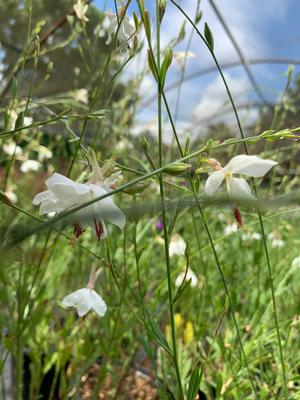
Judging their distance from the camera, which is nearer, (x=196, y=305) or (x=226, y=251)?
(x=196, y=305)

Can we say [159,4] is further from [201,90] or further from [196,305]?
[201,90]

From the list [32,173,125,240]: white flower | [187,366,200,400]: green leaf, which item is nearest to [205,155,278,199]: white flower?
[32,173,125,240]: white flower

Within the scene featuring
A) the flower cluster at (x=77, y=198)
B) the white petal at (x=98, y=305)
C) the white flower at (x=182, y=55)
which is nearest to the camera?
the flower cluster at (x=77, y=198)

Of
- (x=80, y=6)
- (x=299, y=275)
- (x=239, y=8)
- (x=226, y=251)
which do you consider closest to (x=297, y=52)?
(x=239, y=8)

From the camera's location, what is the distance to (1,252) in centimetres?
30

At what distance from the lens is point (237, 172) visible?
521 millimetres

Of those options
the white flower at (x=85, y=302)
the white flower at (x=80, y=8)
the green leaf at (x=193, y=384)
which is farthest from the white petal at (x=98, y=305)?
the white flower at (x=80, y=8)

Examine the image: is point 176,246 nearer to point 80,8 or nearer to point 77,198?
point 80,8

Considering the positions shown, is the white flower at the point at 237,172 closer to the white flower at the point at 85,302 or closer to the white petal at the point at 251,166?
the white petal at the point at 251,166

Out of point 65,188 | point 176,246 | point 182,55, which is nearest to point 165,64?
point 65,188

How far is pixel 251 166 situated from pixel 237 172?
2cm

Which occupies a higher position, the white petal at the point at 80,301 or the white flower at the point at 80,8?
the white flower at the point at 80,8

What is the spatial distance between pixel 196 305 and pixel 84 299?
37.3 inches

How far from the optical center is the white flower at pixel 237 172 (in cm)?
51
